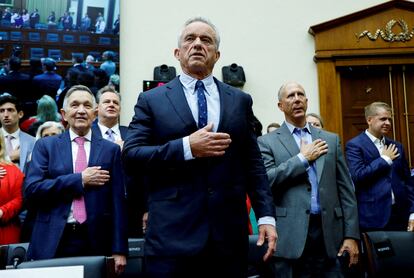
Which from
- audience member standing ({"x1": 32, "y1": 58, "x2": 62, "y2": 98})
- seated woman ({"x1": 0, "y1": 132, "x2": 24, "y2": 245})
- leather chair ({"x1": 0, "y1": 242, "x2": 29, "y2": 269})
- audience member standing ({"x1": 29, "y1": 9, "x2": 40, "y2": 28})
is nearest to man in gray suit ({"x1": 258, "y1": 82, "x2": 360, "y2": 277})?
leather chair ({"x1": 0, "y1": 242, "x2": 29, "y2": 269})

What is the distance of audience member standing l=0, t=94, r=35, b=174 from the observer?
3635 millimetres

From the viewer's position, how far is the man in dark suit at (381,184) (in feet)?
10.5

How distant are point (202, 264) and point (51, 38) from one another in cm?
386

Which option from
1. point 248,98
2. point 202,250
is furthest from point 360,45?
point 202,250

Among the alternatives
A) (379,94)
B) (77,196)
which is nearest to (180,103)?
(77,196)

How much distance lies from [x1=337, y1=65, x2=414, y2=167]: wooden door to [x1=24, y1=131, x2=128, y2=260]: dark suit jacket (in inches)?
130

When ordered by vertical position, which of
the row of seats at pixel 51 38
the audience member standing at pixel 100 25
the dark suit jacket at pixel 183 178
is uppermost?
the audience member standing at pixel 100 25

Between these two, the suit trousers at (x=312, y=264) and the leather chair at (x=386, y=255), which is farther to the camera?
the leather chair at (x=386, y=255)

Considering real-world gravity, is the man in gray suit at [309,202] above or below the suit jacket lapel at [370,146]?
below

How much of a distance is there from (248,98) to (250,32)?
11.7 feet

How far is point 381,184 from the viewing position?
3230 mm

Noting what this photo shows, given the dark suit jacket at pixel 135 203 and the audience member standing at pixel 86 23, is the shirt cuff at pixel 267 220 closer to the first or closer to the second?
the dark suit jacket at pixel 135 203

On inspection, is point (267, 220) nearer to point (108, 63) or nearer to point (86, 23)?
point (108, 63)

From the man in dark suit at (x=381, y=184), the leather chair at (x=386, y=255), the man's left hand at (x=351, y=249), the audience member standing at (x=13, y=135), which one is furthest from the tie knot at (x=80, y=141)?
the man in dark suit at (x=381, y=184)
